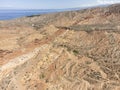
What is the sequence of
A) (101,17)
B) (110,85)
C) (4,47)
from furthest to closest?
(101,17), (4,47), (110,85)

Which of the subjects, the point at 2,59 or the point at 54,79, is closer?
the point at 54,79

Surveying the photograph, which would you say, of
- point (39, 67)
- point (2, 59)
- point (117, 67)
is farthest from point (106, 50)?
point (2, 59)

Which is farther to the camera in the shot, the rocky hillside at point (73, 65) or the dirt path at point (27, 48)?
the dirt path at point (27, 48)

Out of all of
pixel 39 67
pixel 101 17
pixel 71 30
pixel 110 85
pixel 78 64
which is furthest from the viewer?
pixel 101 17

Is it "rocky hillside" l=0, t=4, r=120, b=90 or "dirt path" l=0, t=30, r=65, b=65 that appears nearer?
"rocky hillside" l=0, t=4, r=120, b=90

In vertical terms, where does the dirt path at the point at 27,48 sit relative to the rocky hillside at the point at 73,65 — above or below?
below

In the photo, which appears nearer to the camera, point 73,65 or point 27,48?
point 73,65

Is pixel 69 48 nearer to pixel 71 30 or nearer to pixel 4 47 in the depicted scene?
pixel 71 30

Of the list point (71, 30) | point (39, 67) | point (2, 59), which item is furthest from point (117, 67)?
point (2, 59)

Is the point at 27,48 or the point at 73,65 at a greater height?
the point at 73,65

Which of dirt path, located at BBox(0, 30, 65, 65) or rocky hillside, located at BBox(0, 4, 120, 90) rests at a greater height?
rocky hillside, located at BBox(0, 4, 120, 90)

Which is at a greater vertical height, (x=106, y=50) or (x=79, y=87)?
(x=106, y=50)
